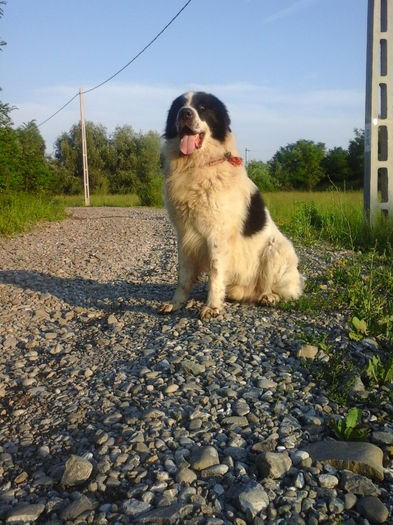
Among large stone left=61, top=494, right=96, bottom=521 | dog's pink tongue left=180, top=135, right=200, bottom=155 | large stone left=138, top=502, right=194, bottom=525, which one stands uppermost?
dog's pink tongue left=180, top=135, right=200, bottom=155

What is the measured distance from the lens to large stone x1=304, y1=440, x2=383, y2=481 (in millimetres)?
1842

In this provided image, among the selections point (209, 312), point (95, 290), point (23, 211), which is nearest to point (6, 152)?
point (23, 211)

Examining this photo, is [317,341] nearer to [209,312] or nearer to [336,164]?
[209,312]

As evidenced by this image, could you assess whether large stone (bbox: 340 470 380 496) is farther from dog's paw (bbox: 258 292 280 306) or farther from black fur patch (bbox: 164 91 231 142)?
black fur patch (bbox: 164 91 231 142)

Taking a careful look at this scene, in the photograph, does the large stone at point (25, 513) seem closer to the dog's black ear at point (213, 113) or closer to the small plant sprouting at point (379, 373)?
the small plant sprouting at point (379, 373)

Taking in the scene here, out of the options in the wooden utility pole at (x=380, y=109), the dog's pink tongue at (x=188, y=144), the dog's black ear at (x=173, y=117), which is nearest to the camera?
the dog's pink tongue at (x=188, y=144)

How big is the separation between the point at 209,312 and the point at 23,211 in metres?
9.45

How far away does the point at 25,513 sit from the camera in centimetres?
170

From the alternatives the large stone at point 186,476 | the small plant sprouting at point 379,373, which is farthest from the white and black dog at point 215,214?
the large stone at point 186,476

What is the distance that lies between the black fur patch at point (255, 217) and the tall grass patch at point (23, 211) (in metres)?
7.40

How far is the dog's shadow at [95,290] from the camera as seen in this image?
182 inches

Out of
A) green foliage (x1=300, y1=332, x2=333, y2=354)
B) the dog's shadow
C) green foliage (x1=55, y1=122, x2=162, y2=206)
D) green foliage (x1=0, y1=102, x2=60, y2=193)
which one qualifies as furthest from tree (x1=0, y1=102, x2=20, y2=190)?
green foliage (x1=55, y1=122, x2=162, y2=206)

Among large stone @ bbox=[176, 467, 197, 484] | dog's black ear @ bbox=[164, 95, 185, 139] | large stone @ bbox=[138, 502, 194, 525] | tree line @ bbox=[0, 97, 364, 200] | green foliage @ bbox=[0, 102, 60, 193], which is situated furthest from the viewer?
tree line @ bbox=[0, 97, 364, 200]

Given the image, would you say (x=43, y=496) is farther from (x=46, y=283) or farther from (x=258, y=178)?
(x=258, y=178)
